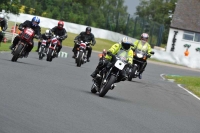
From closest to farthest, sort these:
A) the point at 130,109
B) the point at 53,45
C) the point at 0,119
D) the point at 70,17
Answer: the point at 0,119 → the point at 130,109 → the point at 53,45 → the point at 70,17

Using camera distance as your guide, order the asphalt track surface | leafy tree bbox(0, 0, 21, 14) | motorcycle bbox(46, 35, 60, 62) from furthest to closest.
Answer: leafy tree bbox(0, 0, 21, 14), motorcycle bbox(46, 35, 60, 62), the asphalt track surface

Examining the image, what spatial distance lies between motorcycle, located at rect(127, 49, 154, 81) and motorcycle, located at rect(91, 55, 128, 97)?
9.85 m

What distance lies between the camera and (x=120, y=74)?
16.2 m

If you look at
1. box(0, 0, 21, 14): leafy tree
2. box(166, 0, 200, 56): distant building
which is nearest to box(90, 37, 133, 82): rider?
box(0, 0, 21, 14): leafy tree

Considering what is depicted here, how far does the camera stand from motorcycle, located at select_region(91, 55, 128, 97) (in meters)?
15.9

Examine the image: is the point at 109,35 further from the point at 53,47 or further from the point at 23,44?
the point at 23,44

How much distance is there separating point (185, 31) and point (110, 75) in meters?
62.0

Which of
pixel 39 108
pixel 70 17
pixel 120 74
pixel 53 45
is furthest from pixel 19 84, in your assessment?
pixel 70 17

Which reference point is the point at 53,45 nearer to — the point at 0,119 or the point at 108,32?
the point at 0,119

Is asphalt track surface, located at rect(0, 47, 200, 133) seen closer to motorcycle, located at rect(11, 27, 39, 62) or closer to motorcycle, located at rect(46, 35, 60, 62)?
motorcycle, located at rect(11, 27, 39, 62)

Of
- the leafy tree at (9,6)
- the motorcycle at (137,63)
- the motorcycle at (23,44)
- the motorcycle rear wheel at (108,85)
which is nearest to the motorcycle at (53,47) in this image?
the motorcycle at (137,63)

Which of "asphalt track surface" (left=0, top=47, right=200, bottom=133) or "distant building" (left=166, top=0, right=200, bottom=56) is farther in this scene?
"distant building" (left=166, top=0, right=200, bottom=56)

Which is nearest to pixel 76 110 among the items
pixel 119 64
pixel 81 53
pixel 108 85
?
pixel 108 85

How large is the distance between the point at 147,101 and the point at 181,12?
61.0 meters
